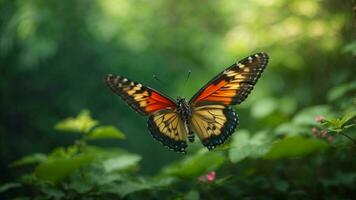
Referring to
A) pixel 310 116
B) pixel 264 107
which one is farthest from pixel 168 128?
pixel 264 107

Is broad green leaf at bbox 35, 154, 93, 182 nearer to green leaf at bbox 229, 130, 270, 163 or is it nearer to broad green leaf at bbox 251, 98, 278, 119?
green leaf at bbox 229, 130, 270, 163

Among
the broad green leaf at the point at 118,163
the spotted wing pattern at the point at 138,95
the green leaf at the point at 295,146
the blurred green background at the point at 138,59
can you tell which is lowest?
the green leaf at the point at 295,146

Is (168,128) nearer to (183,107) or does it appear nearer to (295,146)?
(183,107)

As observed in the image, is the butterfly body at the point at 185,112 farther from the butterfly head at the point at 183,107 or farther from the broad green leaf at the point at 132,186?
the broad green leaf at the point at 132,186

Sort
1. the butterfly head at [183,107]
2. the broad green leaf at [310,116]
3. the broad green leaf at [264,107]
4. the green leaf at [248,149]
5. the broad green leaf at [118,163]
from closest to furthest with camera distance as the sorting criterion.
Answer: the green leaf at [248,149] < the broad green leaf at [118,163] < the broad green leaf at [310,116] < the butterfly head at [183,107] < the broad green leaf at [264,107]

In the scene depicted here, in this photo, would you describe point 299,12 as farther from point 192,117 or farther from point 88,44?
→ point 88,44

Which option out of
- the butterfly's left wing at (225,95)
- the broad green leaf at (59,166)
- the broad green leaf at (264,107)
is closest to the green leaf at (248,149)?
the butterfly's left wing at (225,95)

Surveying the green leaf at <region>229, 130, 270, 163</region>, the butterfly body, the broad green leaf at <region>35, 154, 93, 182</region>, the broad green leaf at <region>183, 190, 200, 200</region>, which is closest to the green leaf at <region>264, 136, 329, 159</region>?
the green leaf at <region>229, 130, 270, 163</region>
